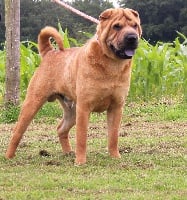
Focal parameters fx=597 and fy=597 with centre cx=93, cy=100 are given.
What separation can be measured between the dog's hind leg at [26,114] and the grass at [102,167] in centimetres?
18

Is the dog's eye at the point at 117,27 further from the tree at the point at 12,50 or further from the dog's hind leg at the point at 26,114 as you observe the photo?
the tree at the point at 12,50

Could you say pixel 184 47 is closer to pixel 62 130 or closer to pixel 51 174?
pixel 62 130

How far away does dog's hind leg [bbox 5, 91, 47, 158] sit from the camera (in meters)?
6.44

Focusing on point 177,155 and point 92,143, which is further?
point 92,143

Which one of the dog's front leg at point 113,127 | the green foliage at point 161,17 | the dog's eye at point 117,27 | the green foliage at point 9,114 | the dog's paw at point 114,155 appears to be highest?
the dog's eye at point 117,27

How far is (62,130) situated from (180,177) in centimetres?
197

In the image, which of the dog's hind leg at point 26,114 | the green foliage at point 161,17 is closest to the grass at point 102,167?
the dog's hind leg at point 26,114

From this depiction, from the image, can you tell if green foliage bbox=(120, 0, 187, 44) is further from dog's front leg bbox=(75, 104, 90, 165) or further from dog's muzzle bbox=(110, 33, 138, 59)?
dog's muzzle bbox=(110, 33, 138, 59)

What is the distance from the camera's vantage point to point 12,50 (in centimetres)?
954

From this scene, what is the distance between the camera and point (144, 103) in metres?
11.0

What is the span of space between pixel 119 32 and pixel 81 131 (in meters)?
1.08

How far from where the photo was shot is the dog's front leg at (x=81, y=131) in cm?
590

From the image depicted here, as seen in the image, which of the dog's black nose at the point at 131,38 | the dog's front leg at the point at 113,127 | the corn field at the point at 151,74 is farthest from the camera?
the corn field at the point at 151,74

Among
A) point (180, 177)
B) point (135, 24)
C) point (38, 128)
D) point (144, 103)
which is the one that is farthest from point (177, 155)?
point (144, 103)
